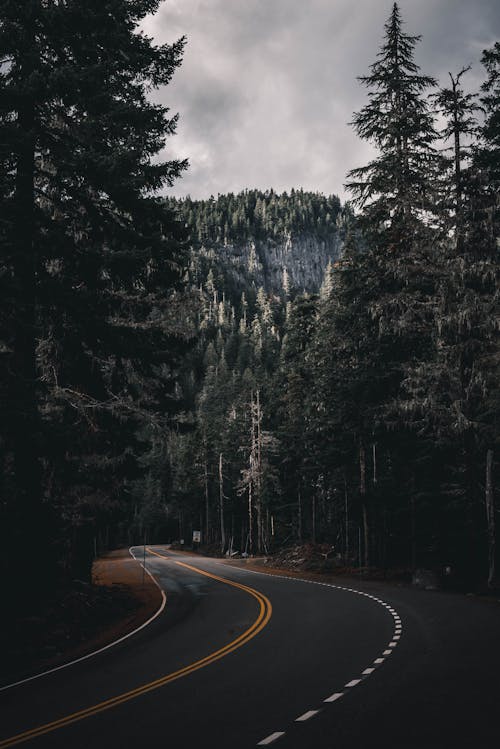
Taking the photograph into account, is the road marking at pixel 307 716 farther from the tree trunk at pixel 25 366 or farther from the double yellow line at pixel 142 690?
the tree trunk at pixel 25 366

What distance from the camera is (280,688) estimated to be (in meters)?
9.38

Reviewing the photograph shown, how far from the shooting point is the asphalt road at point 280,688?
23.5ft

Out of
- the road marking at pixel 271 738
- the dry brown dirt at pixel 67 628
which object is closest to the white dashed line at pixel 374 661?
the road marking at pixel 271 738

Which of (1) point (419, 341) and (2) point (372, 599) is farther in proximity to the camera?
(1) point (419, 341)

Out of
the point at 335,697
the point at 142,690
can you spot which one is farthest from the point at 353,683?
the point at 142,690

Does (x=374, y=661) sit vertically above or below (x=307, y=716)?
below

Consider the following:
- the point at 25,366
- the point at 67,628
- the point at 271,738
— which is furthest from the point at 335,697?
the point at 25,366

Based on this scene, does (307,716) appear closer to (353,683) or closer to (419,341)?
(353,683)

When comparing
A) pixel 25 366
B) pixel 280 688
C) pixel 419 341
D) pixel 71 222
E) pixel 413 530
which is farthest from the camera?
pixel 413 530

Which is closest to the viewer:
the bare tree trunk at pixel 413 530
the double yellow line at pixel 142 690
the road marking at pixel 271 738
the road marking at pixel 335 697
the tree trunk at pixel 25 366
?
the road marking at pixel 271 738

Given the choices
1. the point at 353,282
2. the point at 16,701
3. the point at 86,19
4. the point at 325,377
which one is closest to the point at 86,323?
the point at 86,19

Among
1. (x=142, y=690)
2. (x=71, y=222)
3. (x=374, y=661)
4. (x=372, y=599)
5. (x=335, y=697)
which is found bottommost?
(x=372, y=599)

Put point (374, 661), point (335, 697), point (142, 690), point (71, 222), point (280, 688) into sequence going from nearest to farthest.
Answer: point (335, 697)
point (280, 688)
point (142, 690)
point (374, 661)
point (71, 222)

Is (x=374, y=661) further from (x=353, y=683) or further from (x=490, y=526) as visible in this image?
(x=490, y=526)
